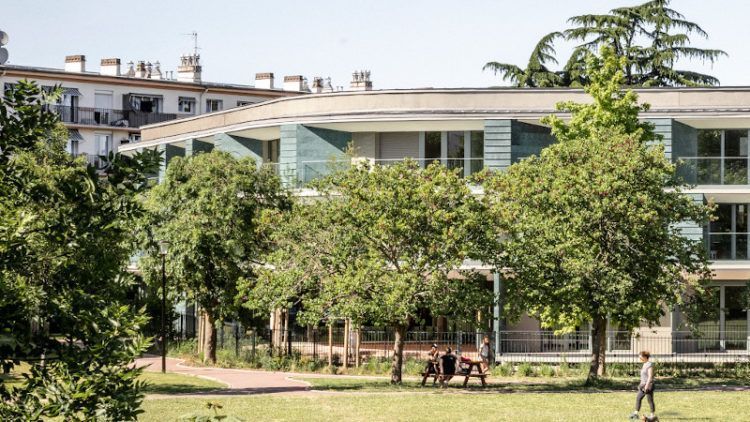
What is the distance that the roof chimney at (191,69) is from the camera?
252 feet

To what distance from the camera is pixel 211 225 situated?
123 feet

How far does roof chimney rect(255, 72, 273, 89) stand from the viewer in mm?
78625

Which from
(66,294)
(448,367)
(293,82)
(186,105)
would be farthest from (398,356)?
(293,82)

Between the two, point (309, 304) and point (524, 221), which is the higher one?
point (524, 221)

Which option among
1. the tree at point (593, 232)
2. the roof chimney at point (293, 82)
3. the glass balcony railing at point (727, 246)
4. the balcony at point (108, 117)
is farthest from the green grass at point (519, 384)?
the roof chimney at point (293, 82)

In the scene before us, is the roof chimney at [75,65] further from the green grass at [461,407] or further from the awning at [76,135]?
the green grass at [461,407]

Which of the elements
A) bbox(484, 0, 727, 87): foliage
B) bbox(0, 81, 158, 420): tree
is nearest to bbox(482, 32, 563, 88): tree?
bbox(484, 0, 727, 87): foliage

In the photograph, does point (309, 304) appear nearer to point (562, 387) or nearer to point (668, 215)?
point (562, 387)

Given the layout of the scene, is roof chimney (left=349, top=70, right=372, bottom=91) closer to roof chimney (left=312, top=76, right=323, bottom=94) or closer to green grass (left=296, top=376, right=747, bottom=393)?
roof chimney (left=312, top=76, right=323, bottom=94)

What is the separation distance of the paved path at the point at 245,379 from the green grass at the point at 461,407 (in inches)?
81.8

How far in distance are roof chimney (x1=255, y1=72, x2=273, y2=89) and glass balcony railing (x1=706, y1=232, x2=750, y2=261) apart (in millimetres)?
41714

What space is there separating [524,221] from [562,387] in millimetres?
4595

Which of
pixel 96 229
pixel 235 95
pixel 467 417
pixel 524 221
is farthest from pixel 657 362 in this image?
pixel 235 95

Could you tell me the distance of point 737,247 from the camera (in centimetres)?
4266
